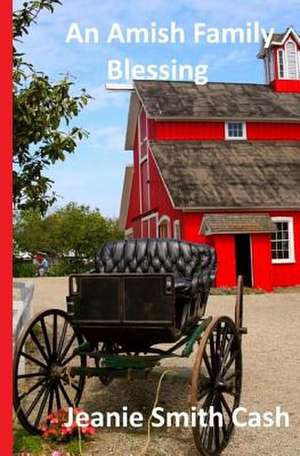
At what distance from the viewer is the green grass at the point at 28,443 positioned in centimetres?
430

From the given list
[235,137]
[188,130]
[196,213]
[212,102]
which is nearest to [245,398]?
[196,213]

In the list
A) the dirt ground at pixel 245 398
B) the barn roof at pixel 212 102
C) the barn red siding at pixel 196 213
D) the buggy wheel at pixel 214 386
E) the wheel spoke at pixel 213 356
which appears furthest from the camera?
the barn roof at pixel 212 102

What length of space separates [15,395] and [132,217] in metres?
24.2

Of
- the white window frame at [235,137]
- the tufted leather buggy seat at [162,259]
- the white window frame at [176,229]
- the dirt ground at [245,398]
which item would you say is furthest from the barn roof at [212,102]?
the tufted leather buggy seat at [162,259]

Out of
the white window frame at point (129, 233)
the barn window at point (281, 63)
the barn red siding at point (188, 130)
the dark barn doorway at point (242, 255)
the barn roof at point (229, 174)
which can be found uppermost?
the barn window at point (281, 63)

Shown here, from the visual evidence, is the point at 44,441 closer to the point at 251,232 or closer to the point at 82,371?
the point at 82,371

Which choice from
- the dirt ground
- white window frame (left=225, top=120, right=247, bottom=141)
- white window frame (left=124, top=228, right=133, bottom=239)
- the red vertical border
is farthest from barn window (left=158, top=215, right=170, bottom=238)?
the red vertical border

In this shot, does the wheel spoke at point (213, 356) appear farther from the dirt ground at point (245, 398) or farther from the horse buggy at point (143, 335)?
the dirt ground at point (245, 398)

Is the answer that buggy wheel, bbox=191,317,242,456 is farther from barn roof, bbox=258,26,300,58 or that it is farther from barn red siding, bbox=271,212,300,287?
barn roof, bbox=258,26,300,58

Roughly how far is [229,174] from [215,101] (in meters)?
6.14

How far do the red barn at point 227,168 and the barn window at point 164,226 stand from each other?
5 cm

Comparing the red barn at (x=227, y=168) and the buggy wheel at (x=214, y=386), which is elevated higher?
the red barn at (x=227, y=168)

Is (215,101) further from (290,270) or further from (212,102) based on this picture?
(290,270)

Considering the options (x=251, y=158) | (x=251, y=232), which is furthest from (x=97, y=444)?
(x=251, y=158)
